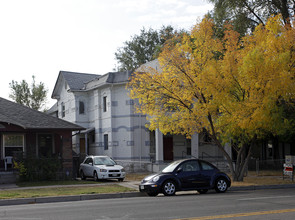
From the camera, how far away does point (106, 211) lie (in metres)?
11.0

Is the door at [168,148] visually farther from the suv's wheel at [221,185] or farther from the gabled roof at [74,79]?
the suv's wheel at [221,185]

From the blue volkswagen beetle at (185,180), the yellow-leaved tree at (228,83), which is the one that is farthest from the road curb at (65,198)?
the yellow-leaved tree at (228,83)

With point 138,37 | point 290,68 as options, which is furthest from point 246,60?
point 138,37

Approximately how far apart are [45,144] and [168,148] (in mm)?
11555

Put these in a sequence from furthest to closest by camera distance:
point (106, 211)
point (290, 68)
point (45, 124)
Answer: point (45, 124)
point (290, 68)
point (106, 211)

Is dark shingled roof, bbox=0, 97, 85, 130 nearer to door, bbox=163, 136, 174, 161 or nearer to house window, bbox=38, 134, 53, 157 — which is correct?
house window, bbox=38, 134, 53, 157

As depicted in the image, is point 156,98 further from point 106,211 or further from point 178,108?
point 106,211

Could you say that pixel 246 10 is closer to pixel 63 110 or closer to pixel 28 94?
pixel 63 110

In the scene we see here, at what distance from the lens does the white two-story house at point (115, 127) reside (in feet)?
107

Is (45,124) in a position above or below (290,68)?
below

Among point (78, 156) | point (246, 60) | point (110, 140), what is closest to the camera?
point (246, 60)

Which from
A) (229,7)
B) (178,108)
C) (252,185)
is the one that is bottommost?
(252,185)

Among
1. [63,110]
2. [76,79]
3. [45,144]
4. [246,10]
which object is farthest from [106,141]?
[246,10]

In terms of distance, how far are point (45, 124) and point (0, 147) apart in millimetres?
3917
